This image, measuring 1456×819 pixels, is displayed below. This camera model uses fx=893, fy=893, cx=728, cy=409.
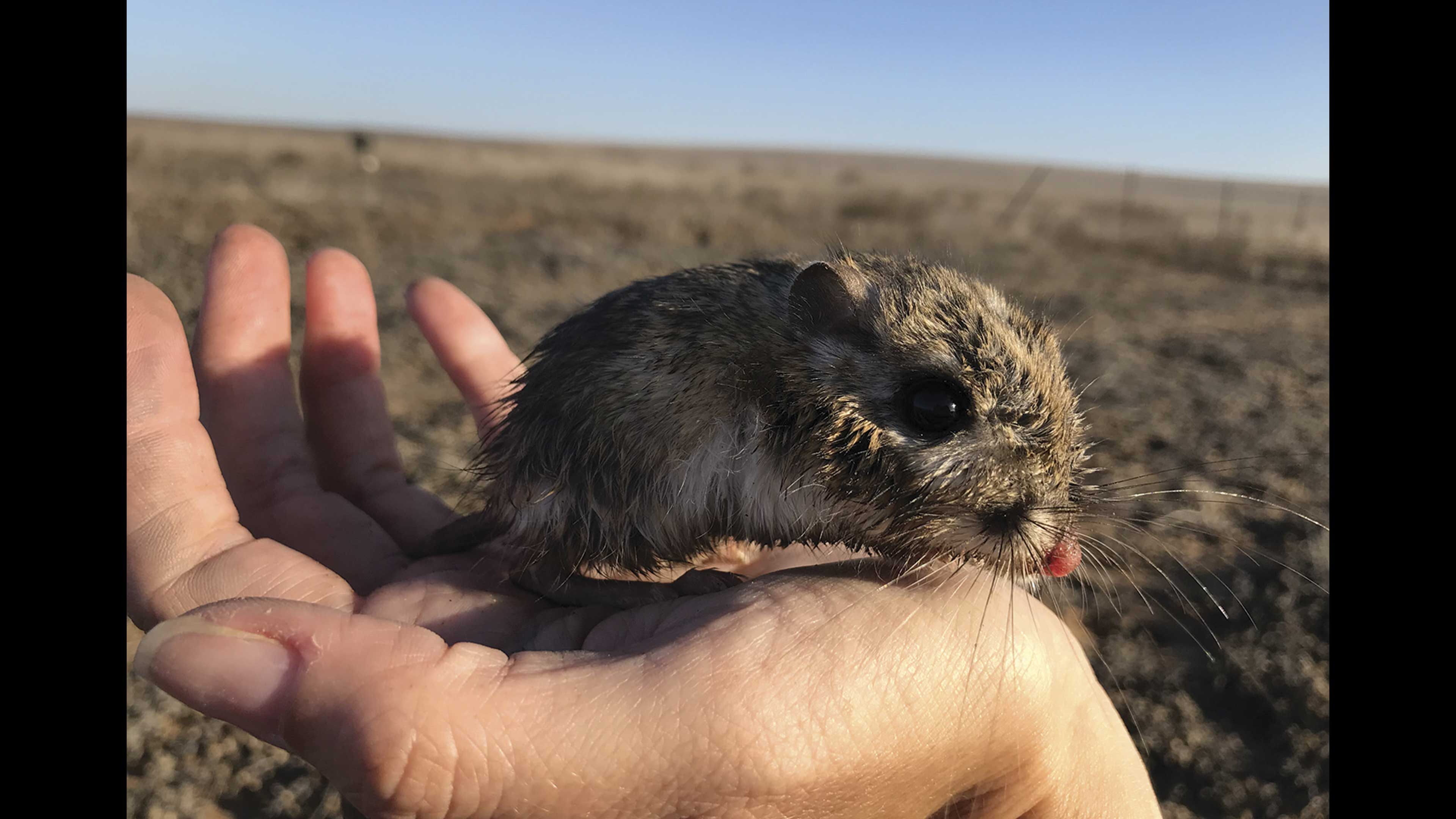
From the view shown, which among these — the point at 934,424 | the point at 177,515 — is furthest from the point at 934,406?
the point at 177,515

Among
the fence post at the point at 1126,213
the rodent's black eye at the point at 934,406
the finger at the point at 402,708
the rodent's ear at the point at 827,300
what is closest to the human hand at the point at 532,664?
the finger at the point at 402,708

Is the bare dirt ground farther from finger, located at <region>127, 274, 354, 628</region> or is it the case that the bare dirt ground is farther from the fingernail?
the fingernail

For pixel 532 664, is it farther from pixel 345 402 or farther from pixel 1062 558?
pixel 345 402

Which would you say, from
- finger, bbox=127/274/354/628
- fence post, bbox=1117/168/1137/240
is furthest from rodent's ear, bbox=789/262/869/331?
fence post, bbox=1117/168/1137/240

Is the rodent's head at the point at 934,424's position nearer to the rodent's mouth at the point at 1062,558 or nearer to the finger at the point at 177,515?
the rodent's mouth at the point at 1062,558

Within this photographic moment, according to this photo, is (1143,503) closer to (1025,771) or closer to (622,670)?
(1025,771)
